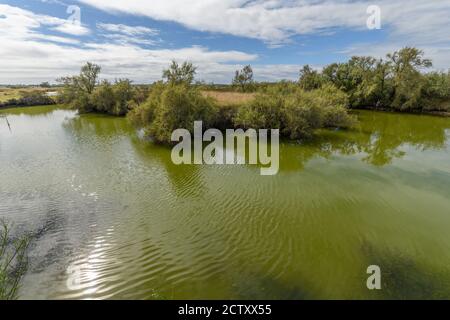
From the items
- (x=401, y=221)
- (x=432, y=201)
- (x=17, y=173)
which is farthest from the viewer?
(x=17, y=173)

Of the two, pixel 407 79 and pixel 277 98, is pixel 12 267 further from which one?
pixel 407 79

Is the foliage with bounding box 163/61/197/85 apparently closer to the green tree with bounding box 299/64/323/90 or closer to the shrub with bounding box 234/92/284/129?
the shrub with bounding box 234/92/284/129

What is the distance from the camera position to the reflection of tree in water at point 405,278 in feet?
20.7

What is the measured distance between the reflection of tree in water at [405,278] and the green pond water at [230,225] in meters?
0.03

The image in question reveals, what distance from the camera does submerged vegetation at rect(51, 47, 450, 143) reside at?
69.0ft

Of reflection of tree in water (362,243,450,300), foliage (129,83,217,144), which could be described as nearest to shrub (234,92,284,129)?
foliage (129,83,217,144)

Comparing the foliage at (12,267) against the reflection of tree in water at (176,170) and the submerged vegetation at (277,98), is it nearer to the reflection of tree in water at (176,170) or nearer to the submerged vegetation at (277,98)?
the reflection of tree in water at (176,170)

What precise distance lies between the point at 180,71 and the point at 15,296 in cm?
2491

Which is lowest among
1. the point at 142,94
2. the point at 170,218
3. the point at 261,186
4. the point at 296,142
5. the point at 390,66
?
the point at 170,218

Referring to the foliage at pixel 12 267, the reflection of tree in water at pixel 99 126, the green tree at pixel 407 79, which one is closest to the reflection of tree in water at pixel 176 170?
the foliage at pixel 12 267
